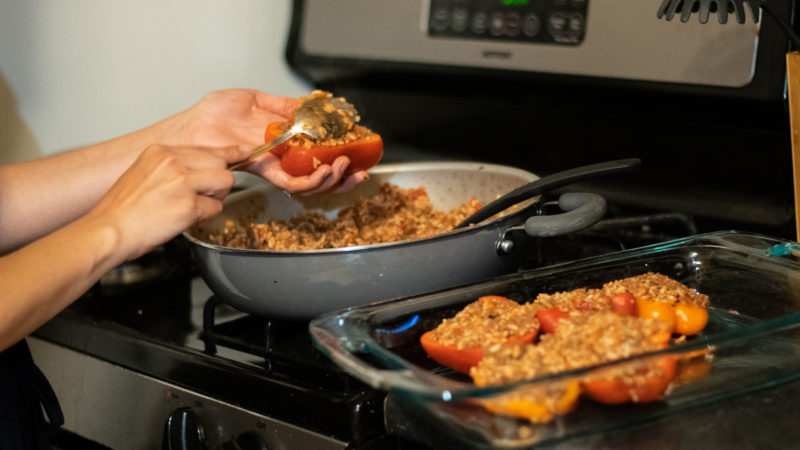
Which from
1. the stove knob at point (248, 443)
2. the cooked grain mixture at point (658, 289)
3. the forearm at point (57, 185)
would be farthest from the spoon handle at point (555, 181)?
the forearm at point (57, 185)

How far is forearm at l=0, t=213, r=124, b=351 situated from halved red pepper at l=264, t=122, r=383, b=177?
26cm

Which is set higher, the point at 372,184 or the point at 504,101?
the point at 504,101

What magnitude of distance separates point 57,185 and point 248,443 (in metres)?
0.47

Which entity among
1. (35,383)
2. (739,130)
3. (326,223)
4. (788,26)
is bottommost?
(35,383)

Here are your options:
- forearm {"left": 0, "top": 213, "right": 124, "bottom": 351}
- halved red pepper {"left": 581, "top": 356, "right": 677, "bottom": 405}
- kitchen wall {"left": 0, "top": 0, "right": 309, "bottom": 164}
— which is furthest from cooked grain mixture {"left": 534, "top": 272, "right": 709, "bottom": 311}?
kitchen wall {"left": 0, "top": 0, "right": 309, "bottom": 164}

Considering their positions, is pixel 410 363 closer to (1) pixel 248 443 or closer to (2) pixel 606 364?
(2) pixel 606 364

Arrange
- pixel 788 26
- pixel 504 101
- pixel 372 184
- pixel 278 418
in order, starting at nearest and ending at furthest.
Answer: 1. pixel 278 418
2. pixel 788 26
3. pixel 372 184
4. pixel 504 101

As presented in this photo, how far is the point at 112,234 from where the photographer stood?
2.60 ft

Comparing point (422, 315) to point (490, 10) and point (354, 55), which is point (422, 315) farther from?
point (354, 55)

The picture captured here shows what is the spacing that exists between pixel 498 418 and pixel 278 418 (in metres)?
0.30

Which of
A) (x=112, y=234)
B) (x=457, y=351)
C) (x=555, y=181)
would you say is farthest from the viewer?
(x=555, y=181)

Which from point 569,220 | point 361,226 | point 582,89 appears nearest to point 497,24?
point 582,89

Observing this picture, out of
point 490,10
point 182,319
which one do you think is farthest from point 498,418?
point 490,10

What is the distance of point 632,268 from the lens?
0.85 m
